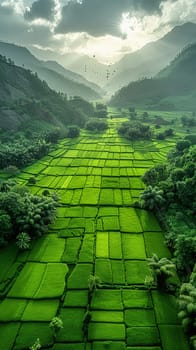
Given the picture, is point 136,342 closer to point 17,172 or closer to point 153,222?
point 153,222

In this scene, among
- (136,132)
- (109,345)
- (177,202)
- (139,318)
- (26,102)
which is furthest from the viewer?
(26,102)

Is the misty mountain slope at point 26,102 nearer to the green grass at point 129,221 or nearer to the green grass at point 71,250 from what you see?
the green grass at point 129,221

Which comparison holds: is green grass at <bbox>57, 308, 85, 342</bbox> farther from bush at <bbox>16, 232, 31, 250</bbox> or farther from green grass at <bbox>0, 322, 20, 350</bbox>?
bush at <bbox>16, 232, 31, 250</bbox>

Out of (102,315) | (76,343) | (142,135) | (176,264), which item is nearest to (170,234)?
(176,264)

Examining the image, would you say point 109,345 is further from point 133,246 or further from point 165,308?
point 133,246

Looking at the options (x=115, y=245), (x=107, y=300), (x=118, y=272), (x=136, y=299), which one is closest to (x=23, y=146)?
(x=115, y=245)

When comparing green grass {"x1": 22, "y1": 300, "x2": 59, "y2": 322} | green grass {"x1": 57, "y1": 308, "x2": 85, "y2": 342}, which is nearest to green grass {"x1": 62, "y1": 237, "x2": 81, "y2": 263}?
green grass {"x1": 22, "y1": 300, "x2": 59, "y2": 322}
